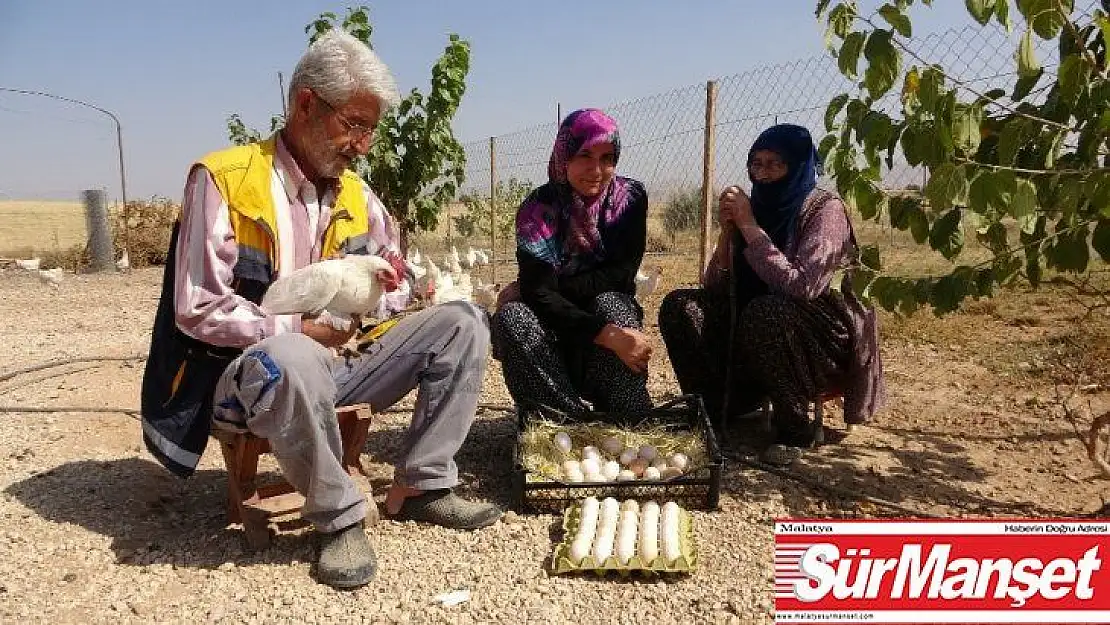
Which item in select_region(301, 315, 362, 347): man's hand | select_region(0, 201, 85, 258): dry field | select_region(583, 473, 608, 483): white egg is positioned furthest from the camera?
select_region(0, 201, 85, 258): dry field

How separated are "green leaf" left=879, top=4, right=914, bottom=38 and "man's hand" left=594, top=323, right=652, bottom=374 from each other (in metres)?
1.50

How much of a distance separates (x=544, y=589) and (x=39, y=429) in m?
2.77

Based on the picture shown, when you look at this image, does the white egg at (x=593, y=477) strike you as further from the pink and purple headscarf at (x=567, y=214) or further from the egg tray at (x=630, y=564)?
the pink and purple headscarf at (x=567, y=214)

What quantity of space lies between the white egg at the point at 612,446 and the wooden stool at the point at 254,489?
970mm

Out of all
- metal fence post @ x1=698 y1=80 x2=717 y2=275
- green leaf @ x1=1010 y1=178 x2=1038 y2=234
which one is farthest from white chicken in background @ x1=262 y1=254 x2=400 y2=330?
metal fence post @ x1=698 y1=80 x2=717 y2=275

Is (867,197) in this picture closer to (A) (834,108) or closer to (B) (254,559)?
(A) (834,108)

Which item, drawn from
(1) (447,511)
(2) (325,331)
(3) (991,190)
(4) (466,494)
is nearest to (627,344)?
(4) (466,494)

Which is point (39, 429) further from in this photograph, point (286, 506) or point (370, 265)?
point (370, 265)

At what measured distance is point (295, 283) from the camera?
246 cm

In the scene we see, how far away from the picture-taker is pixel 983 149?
8.13 ft

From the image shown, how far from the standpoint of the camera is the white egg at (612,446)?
10.8 ft

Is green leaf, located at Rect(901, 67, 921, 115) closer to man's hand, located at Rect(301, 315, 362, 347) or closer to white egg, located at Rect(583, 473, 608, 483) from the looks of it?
white egg, located at Rect(583, 473, 608, 483)

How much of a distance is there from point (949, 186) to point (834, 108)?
0.62 meters

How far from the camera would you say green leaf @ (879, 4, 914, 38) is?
7.11 ft
